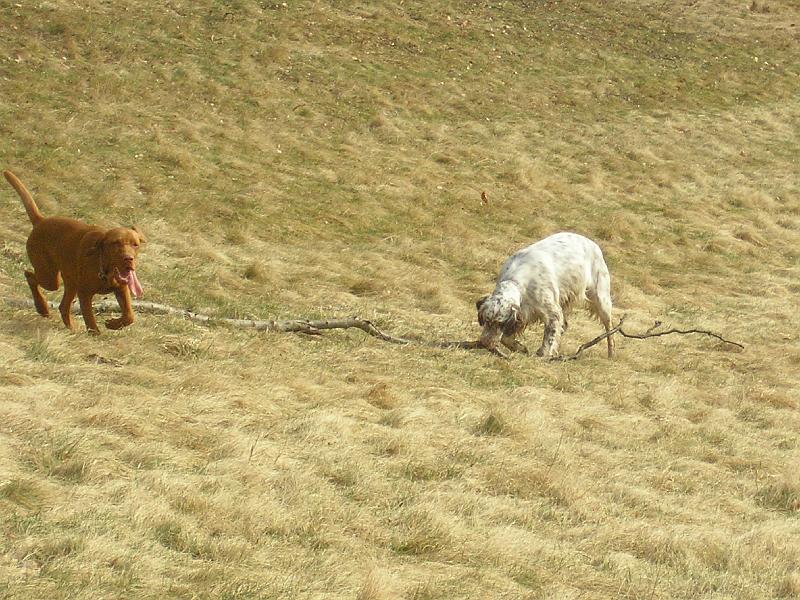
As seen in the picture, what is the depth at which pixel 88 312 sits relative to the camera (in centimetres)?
977

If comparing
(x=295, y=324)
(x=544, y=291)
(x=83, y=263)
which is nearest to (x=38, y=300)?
(x=83, y=263)

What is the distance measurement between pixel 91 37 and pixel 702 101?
16.2 metres

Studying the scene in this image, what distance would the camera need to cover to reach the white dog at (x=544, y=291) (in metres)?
11.9

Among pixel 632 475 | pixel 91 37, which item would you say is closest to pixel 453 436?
pixel 632 475

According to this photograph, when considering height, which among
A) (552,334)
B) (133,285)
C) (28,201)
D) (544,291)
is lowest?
(552,334)

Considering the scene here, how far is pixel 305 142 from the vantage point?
22.4 metres

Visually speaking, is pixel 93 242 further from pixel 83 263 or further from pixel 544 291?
pixel 544 291

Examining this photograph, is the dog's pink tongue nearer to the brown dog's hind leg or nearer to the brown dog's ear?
the brown dog's ear

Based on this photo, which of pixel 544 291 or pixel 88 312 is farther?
pixel 544 291

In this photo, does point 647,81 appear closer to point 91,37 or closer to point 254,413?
point 91,37

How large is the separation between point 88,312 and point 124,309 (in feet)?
1.43

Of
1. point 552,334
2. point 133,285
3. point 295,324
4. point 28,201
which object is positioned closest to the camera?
point 133,285

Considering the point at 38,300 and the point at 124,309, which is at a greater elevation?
the point at 124,309

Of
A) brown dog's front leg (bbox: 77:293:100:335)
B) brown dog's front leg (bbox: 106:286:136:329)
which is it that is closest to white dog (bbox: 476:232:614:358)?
brown dog's front leg (bbox: 106:286:136:329)
